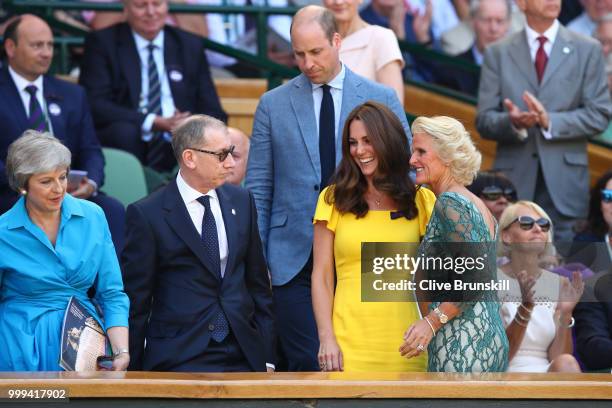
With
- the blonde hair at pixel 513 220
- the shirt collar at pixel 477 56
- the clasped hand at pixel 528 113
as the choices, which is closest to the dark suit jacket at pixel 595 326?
the blonde hair at pixel 513 220

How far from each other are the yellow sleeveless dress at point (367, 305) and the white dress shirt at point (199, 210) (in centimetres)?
44

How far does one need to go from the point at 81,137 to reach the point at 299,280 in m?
2.29

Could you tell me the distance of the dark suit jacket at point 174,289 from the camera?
235 inches

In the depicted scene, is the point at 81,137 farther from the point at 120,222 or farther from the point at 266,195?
the point at 266,195

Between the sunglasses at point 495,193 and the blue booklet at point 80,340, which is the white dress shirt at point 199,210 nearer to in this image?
the blue booklet at point 80,340

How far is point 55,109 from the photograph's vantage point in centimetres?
834

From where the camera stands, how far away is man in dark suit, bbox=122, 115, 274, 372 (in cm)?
597

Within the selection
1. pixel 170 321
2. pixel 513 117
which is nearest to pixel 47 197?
pixel 170 321

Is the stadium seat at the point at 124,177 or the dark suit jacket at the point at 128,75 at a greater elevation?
the dark suit jacket at the point at 128,75

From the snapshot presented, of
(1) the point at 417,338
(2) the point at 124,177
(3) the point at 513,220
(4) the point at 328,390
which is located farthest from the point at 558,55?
(4) the point at 328,390

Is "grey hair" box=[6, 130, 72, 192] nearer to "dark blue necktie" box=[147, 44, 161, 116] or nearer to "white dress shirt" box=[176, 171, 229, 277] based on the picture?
"white dress shirt" box=[176, 171, 229, 277]

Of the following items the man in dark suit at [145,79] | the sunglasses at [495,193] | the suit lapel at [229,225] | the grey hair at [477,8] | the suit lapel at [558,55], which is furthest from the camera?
the grey hair at [477,8]

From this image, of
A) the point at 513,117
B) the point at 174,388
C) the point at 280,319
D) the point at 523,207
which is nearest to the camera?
the point at 174,388

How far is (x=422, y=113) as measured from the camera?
10.9 m
